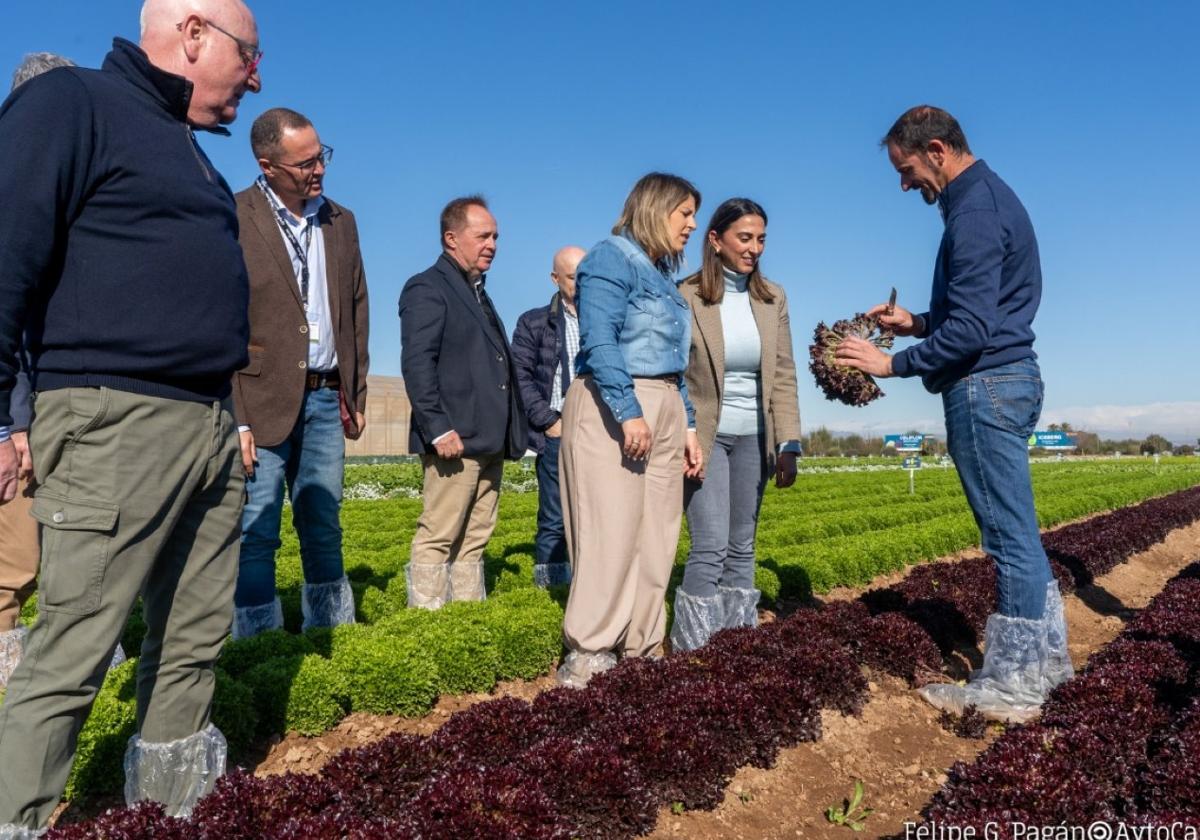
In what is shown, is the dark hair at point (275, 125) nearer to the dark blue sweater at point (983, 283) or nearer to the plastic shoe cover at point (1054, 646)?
the dark blue sweater at point (983, 283)

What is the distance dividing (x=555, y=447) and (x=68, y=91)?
434cm

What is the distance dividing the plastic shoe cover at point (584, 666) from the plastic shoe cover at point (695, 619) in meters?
0.82

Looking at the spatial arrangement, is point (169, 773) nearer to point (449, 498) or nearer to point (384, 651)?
point (384, 651)

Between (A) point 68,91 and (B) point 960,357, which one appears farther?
(B) point 960,357

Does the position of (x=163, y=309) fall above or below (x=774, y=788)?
above

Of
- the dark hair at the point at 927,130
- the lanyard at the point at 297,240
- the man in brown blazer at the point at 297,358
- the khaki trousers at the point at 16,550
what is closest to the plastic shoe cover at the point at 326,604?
the man in brown blazer at the point at 297,358

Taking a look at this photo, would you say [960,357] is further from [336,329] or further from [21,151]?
[21,151]

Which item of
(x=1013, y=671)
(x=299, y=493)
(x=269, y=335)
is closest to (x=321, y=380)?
(x=269, y=335)

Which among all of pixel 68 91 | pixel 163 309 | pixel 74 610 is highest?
pixel 68 91

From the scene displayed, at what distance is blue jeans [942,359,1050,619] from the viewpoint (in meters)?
3.69

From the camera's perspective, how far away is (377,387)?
38.9 meters

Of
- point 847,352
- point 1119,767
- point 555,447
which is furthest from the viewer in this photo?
point 555,447

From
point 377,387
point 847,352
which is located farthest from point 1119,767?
point 377,387

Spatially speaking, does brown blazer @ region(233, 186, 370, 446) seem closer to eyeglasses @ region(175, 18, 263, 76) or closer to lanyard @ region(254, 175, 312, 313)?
lanyard @ region(254, 175, 312, 313)
